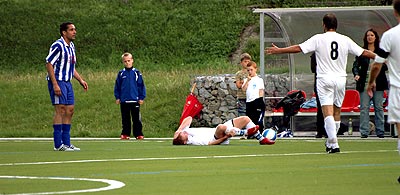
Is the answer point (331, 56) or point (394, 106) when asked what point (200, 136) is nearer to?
point (331, 56)

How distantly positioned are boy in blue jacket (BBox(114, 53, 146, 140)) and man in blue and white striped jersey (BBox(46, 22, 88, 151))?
6.21m

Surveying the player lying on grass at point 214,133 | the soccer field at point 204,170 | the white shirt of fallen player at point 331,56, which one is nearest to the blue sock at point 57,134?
the soccer field at point 204,170

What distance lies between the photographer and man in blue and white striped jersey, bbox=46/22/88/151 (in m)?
19.9

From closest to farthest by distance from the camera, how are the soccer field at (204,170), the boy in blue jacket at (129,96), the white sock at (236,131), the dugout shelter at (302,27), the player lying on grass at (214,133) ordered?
the soccer field at (204,170) → the white sock at (236,131) → the player lying on grass at (214,133) → the boy in blue jacket at (129,96) → the dugout shelter at (302,27)

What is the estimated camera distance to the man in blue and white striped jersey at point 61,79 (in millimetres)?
19859

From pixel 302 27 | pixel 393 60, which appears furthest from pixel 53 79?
pixel 302 27

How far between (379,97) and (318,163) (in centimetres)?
1027

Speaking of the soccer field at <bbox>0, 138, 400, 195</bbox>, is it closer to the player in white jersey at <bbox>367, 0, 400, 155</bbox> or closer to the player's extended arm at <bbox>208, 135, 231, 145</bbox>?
the player's extended arm at <bbox>208, 135, 231, 145</bbox>

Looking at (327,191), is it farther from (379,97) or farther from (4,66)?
(4,66)

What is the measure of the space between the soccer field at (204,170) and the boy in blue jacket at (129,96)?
17.9 feet

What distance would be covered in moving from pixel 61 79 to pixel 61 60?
325 mm

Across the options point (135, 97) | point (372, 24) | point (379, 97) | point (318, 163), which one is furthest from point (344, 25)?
point (318, 163)

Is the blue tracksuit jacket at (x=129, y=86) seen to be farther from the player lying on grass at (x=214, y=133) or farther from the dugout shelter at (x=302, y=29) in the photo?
the player lying on grass at (x=214, y=133)

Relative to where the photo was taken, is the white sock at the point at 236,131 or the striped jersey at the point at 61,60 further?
the white sock at the point at 236,131
